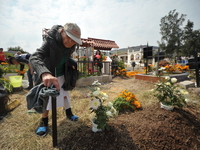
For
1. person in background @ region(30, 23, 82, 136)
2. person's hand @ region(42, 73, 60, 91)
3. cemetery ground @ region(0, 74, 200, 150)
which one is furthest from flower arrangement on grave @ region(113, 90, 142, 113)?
person's hand @ region(42, 73, 60, 91)

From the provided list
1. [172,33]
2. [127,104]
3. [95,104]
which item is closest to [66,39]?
[95,104]

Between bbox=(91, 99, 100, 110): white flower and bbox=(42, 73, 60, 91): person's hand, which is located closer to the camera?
bbox=(42, 73, 60, 91): person's hand

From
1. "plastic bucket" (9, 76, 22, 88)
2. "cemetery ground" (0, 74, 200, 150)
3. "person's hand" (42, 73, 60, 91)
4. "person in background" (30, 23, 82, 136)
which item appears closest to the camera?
"person's hand" (42, 73, 60, 91)

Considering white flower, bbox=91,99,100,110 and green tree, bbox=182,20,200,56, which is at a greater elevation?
green tree, bbox=182,20,200,56

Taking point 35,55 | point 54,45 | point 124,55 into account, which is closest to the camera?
point 35,55

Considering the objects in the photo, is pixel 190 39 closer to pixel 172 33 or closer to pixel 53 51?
pixel 172 33

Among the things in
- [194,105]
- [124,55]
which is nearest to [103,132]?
[194,105]

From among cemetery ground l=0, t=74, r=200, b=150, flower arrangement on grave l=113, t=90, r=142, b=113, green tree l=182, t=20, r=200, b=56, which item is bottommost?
cemetery ground l=0, t=74, r=200, b=150

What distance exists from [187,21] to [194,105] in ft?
117

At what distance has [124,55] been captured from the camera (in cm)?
4466

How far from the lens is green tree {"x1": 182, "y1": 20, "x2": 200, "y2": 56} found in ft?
84.2

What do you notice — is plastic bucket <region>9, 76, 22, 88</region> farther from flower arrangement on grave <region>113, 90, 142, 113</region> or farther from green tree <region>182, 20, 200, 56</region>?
green tree <region>182, 20, 200, 56</region>

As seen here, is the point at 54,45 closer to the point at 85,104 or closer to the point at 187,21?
the point at 85,104

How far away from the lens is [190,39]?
2589cm
